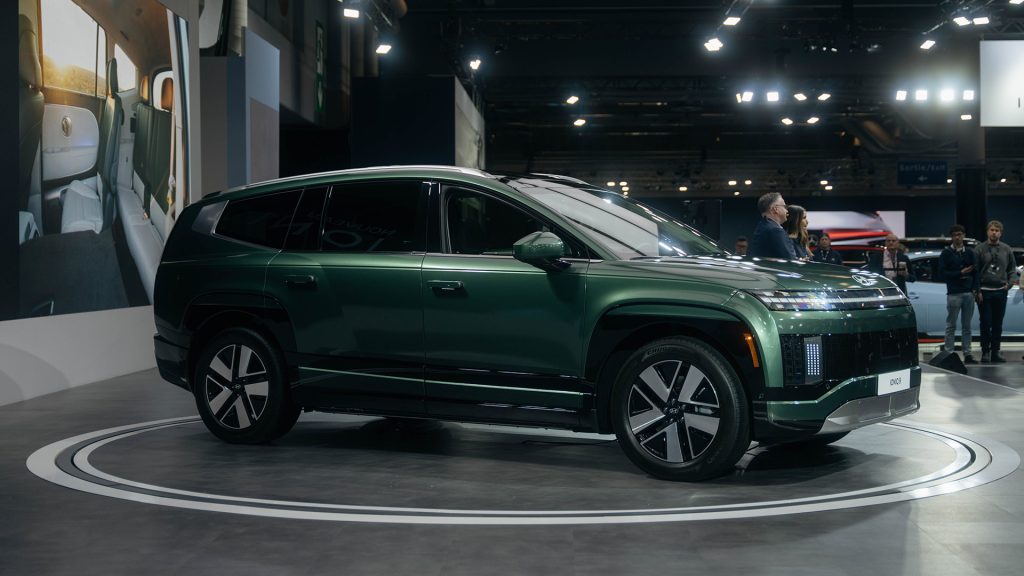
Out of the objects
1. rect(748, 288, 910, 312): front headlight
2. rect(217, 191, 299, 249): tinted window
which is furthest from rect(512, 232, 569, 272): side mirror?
rect(217, 191, 299, 249): tinted window

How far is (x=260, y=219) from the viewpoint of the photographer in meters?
7.02

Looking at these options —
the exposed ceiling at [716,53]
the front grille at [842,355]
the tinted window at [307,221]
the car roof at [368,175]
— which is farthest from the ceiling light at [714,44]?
the front grille at [842,355]

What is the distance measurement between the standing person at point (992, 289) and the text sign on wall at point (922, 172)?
2595 centimetres

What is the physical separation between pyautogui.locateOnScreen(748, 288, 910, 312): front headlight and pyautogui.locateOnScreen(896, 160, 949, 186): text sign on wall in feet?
118

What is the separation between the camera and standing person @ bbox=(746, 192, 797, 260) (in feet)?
29.2

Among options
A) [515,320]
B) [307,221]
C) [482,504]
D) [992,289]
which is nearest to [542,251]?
[515,320]

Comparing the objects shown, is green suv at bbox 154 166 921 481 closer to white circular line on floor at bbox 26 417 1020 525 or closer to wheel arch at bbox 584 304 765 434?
wheel arch at bbox 584 304 765 434

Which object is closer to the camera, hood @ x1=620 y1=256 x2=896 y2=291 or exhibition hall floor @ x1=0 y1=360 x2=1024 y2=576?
exhibition hall floor @ x1=0 y1=360 x2=1024 y2=576

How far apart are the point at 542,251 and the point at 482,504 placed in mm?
1293

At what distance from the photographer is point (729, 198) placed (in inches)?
1909

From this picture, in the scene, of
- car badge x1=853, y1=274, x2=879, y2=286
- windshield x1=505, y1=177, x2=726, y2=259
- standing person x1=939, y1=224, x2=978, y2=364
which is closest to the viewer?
car badge x1=853, y1=274, x2=879, y2=286

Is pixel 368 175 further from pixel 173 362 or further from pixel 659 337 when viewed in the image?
pixel 659 337

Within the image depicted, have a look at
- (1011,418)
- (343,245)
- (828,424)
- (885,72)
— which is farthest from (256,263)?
(885,72)

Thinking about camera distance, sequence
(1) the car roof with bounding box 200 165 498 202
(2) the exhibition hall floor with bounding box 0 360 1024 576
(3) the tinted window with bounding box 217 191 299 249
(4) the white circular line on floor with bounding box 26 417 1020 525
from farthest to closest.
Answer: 1. (3) the tinted window with bounding box 217 191 299 249
2. (1) the car roof with bounding box 200 165 498 202
3. (4) the white circular line on floor with bounding box 26 417 1020 525
4. (2) the exhibition hall floor with bounding box 0 360 1024 576
